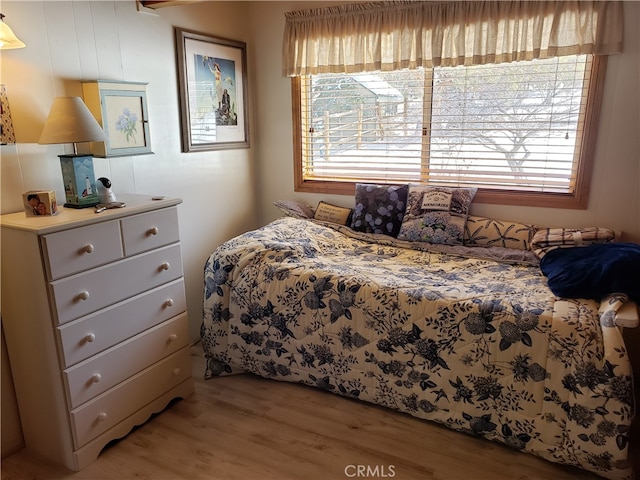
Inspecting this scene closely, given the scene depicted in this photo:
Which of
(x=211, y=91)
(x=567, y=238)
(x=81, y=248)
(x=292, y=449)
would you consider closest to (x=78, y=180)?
(x=81, y=248)


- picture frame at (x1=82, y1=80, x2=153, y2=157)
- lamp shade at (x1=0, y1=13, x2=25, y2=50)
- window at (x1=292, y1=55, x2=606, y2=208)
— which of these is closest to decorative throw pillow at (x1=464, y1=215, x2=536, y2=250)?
→ window at (x1=292, y1=55, x2=606, y2=208)

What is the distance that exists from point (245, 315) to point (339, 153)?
4.68 ft

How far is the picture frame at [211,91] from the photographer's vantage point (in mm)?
2793

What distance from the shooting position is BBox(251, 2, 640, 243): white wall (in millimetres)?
2438

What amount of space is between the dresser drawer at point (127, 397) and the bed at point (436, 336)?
310 mm

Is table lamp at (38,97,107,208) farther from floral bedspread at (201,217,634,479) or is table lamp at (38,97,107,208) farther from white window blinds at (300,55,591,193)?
white window blinds at (300,55,591,193)

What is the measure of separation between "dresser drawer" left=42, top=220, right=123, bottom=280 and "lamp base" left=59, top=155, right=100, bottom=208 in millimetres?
222

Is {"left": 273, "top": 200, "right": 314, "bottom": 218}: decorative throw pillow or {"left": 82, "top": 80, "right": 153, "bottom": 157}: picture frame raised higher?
{"left": 82, "top": 80, "right": 153, "bottom": 157}: picture frame

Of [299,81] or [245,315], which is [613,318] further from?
[299,81]

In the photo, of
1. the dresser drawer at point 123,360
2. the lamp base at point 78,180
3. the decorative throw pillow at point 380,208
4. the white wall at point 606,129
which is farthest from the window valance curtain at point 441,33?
the dresser drawer at point 123,360

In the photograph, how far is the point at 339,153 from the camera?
11.0ft

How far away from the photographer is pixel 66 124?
188 centimetres

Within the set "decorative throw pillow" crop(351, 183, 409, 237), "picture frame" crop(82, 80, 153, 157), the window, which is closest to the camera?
"picture frame" crop(82, 80, 153, 157)

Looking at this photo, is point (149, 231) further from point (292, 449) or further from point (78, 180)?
point (292, 449)
